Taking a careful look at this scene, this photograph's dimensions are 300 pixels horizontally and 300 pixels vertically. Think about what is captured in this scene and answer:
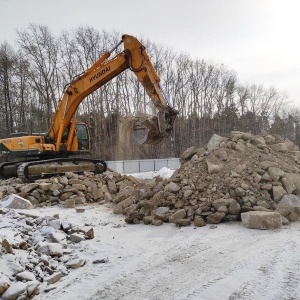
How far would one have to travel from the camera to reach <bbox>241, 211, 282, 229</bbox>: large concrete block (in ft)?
19.5

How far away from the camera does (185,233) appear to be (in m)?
5.96

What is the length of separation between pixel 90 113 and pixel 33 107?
581 cm

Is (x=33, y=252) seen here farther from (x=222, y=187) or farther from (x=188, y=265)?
(x=222, y=187)

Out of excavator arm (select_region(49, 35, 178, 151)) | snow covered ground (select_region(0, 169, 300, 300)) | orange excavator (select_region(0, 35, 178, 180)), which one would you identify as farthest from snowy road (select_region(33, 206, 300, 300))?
orange excavator (select_region(0, 35, 178, 180))

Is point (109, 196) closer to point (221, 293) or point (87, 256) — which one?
point (87, 256)

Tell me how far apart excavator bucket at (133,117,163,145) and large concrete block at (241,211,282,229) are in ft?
10.6

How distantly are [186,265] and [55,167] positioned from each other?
7.90 m

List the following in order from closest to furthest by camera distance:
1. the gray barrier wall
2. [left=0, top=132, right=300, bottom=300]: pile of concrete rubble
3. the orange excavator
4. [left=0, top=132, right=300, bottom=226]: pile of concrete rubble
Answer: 1. [left=0, top=132, right=300, bottom=300]: pile of concrete rubble
2. [left=0, top=132, right=300, bottom=226]: pile of concrete rubble
3. the orange excavator
4. the gray barrier wall

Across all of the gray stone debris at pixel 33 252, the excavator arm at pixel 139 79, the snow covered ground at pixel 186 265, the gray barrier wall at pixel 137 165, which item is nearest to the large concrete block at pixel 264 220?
the snow covered ground at pixel 186 265

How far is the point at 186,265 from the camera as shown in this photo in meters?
4.30

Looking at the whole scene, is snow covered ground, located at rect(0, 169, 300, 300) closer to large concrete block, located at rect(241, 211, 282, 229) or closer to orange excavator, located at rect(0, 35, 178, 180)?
large concrete block, located at rect(241, 211, 282, 229)

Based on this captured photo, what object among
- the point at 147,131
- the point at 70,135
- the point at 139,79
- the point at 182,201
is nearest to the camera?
the point at 182,201

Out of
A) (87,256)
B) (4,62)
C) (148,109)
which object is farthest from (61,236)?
(4,62)

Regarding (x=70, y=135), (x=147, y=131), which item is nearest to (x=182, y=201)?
(x=147, y=131)
